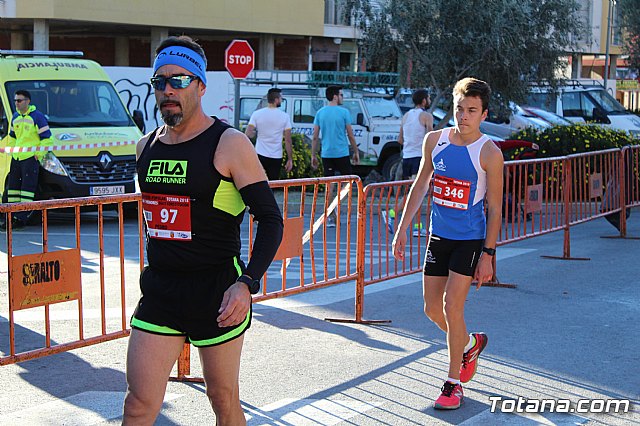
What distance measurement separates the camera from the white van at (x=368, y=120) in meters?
20.5

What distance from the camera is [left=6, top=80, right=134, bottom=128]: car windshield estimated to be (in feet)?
51.6

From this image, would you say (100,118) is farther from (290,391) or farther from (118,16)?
(118,16)

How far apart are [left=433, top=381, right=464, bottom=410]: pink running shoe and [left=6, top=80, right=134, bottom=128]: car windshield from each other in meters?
10.8

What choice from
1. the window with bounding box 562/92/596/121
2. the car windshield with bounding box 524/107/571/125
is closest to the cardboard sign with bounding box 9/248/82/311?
the car windshield with bounding box 524/107/571/125

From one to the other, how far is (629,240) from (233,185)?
10.1 metres

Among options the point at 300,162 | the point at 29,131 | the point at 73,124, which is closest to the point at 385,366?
the point at 29,131

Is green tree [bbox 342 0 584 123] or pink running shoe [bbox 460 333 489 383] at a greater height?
green tree [bbox 342 0 584 123]

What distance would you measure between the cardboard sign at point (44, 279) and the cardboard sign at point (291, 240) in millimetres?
1960

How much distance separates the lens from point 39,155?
14.8 m

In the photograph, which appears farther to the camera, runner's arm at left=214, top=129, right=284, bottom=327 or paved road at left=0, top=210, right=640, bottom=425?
paved road at left=0, top=210, right=640, bottom=425

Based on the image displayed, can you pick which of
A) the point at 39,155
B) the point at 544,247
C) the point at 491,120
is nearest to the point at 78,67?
the point at 39,155

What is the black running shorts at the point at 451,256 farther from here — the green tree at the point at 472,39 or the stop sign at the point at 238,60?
the green tree at the point at 472,39

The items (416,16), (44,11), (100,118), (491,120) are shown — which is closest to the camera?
(100,118)

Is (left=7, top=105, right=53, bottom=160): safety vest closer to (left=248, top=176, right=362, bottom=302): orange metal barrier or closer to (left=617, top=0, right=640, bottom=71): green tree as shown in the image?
(left=248, top=176, right=362, bottom=302): orange metal barrier
